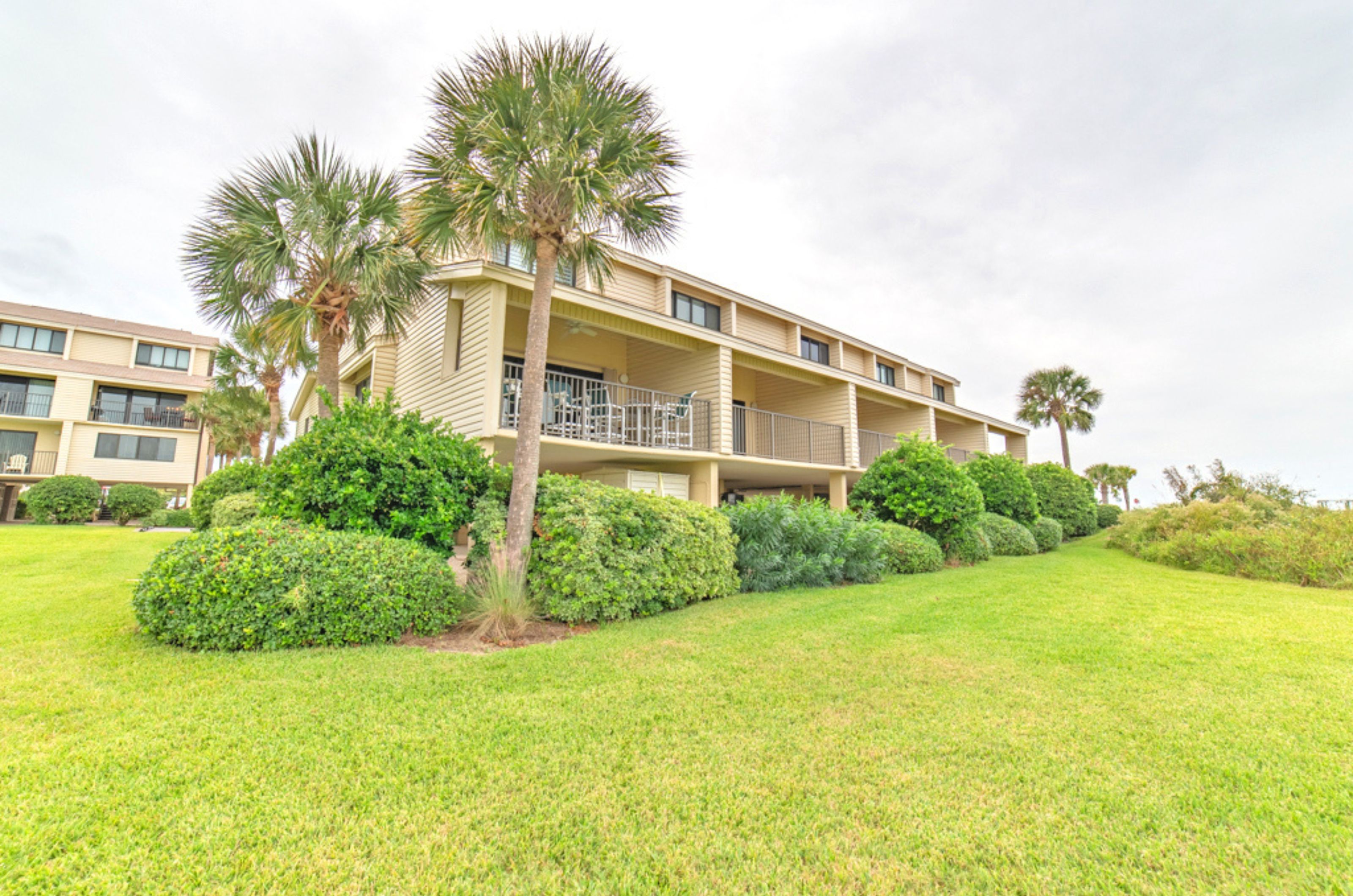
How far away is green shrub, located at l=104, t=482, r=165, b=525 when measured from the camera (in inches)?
875

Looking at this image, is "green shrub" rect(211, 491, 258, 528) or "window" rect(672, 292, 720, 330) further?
"window" rect(672, 292, 720, 330)

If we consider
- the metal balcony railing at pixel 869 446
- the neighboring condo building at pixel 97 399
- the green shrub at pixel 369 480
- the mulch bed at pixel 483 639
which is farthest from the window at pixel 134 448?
the metal balcony railing at pixel 869 446

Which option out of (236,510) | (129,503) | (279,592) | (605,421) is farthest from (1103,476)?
(129,503)

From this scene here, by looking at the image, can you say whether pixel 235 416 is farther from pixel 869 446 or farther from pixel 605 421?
pixel 869 446

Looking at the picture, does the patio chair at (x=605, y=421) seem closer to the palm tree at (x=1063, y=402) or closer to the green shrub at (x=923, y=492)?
the green shrub at (x=923, y=492)

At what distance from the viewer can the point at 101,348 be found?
27.8 metres

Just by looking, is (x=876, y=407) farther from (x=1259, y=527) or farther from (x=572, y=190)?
(x=572, y=190)

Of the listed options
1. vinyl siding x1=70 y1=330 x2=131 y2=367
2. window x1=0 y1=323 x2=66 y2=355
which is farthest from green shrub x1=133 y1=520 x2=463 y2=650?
window x1=0 y1=323 x2=66 y2=355

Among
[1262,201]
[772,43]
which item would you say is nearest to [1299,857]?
[772,43]

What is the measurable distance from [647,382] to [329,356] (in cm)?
729

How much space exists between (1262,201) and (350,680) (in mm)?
18319

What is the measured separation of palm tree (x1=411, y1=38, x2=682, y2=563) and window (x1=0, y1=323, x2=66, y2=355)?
3318 cm

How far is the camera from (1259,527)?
448 inches

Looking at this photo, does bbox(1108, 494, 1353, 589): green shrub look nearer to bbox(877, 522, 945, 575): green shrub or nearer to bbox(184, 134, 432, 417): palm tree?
bbox(877, 522, 945, 575): green shrub
